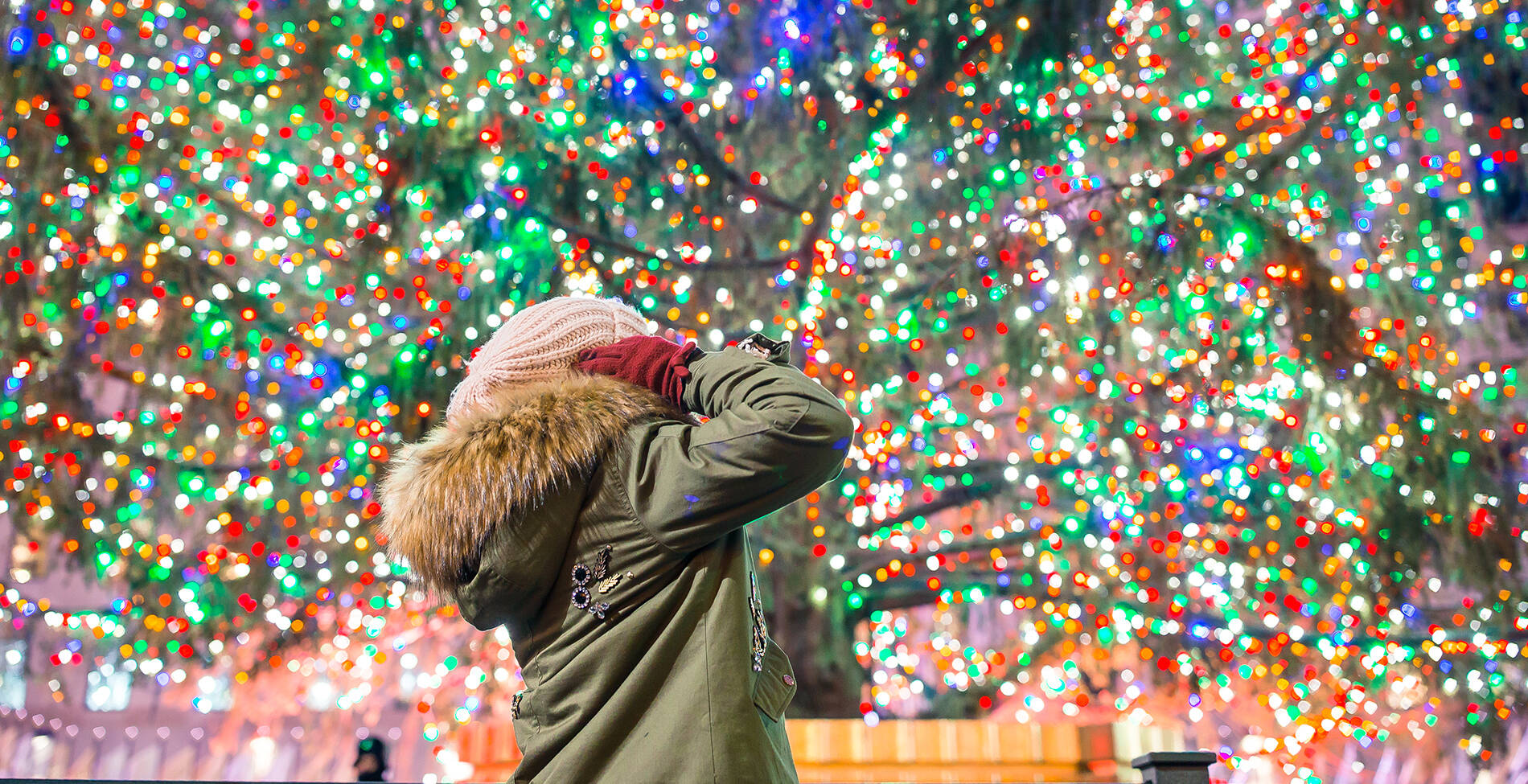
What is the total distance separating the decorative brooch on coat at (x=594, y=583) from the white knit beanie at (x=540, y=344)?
29 cm

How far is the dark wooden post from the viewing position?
3.10m

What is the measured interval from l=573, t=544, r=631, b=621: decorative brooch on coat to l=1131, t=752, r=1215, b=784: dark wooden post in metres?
2.24

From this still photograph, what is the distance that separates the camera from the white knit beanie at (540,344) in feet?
5.21

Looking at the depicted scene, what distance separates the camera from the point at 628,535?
1423 millimetres

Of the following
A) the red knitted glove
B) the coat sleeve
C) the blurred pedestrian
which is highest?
the red knitted glove

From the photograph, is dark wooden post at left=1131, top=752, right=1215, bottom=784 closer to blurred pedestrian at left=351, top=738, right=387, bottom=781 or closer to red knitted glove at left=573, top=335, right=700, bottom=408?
Result: red knitted glove at left=573, top=335, right=700, bottom=408

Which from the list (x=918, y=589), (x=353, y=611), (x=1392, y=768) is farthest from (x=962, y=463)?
(x=1392, y=768)

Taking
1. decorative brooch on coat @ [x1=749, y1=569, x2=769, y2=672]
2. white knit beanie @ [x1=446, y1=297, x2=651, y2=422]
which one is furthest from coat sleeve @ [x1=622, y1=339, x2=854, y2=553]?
white knit beanie @ [x1=446, y1=297, x2=651, y2=422]

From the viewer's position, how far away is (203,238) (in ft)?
15.4

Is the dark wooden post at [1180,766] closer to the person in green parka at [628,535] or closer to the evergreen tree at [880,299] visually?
the evergreen tree at [880,299]

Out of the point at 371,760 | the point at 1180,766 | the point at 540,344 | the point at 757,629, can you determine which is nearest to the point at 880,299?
the point at 1180,766

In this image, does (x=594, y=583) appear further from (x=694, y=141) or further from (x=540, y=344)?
(x=694, y=141)

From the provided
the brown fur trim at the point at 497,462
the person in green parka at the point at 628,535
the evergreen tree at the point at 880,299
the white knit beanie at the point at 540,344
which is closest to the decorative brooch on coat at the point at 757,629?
the person in green parka at the point at 628,535

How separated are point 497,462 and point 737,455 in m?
0.34
